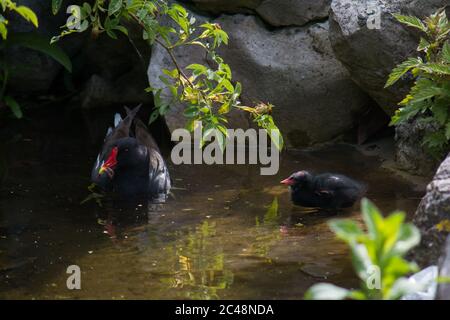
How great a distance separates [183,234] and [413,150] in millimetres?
2433

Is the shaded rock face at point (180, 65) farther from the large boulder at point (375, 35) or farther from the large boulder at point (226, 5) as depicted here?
the large boulder at point (375, 35)

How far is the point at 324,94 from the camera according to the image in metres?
8.59

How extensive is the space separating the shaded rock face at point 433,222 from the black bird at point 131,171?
3014 mm

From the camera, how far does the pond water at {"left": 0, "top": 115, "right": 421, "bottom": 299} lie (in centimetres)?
535

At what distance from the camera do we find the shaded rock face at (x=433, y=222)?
4.96m

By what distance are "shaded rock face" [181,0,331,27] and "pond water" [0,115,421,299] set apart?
1373mm

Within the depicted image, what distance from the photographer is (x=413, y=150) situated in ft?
25.0

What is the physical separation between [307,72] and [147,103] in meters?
2.64

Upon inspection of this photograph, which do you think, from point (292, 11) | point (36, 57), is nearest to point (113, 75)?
point (36, 57)

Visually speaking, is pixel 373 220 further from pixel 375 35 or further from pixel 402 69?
pixel 375 35

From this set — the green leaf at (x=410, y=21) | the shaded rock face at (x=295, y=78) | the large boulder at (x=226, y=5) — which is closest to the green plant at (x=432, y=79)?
the green leaf at (x=410, y=21)
